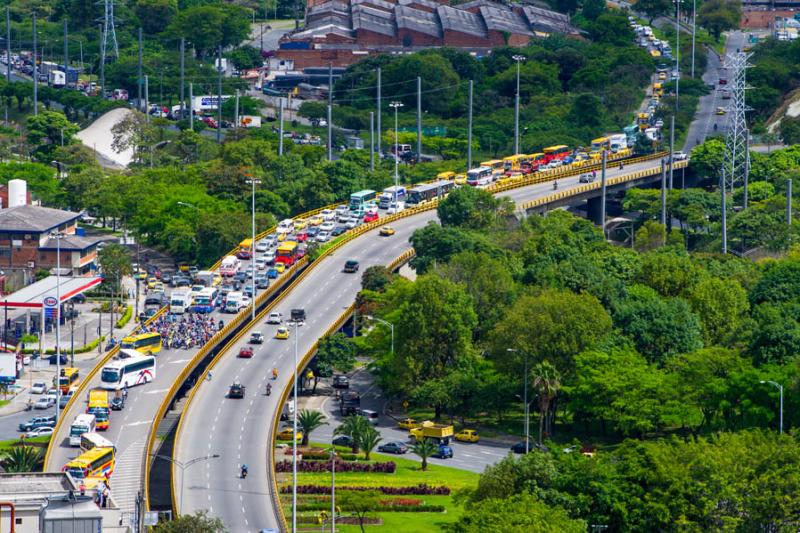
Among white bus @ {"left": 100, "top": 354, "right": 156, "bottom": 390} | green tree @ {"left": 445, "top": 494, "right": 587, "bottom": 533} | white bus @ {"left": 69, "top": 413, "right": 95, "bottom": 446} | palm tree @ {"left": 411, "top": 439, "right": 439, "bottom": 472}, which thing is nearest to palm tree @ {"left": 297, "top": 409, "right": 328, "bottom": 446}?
palm tree @ {"left": 411, "top": 439, "right": 439, "bottom": 472}

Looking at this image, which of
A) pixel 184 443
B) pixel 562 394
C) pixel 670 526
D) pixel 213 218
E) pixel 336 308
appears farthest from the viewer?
pixel 213 218

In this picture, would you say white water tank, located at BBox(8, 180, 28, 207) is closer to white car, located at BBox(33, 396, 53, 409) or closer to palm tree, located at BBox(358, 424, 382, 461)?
white car, located at BBox(33, 396, 53, 409)

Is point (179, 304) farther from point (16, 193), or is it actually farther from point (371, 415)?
point (16, 193)

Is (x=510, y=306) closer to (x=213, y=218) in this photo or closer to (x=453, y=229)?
(x=453, y=229)

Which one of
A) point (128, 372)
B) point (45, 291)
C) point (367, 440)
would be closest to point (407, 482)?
point (367, 440)

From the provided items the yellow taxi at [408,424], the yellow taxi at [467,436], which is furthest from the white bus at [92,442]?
the yellow taxi at [467,436]

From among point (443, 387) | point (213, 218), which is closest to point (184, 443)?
point (443, 387)
